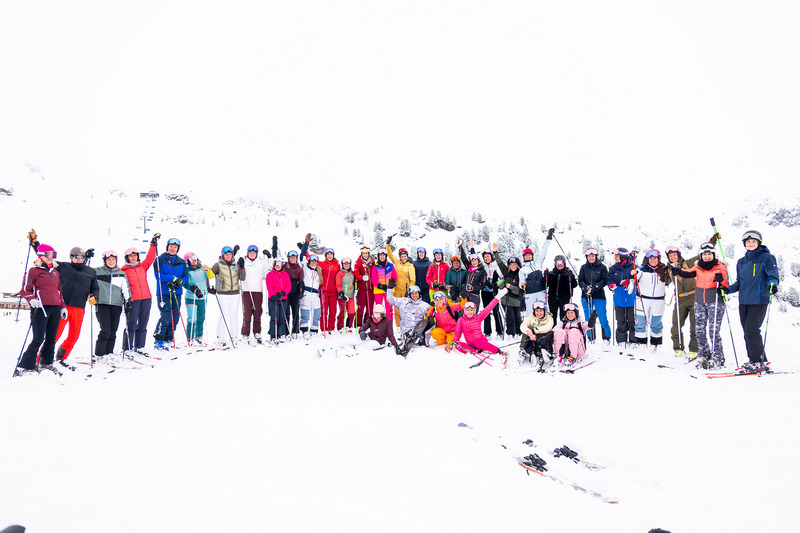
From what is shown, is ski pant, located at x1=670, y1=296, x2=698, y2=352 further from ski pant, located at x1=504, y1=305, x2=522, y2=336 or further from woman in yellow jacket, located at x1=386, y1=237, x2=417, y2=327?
woman in yellow jacket, located at x1=386, y1=237, x2=417, y2=327

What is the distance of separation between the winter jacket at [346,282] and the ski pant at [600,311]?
548 centimetres

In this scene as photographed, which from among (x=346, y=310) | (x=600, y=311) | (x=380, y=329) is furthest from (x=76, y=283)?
(x=600, y=311)

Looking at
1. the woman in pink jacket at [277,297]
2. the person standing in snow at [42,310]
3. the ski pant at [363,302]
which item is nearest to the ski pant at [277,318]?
the woman in pink jacket at [277,297]

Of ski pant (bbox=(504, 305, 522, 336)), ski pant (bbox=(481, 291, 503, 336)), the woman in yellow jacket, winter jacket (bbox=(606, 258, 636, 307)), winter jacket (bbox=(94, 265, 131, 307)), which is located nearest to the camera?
winter jacket (bbox=(94, 265, 131, 307))

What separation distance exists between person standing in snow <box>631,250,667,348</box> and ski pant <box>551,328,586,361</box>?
193 cm

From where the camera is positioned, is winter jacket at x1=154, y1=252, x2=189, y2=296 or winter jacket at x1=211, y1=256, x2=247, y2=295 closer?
winter jacket at x1=154, y1=252, x2=189, y2=296

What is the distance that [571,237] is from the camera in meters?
26.5

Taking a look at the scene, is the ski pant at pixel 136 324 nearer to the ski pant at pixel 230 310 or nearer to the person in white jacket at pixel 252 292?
the ski pant at pixel 230 310

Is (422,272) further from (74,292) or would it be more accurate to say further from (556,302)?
(74,292)

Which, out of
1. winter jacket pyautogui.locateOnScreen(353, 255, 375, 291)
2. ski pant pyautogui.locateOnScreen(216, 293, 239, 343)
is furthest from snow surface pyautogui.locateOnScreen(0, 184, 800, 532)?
winter jacket pyautogui.locateOnScreen(353, 255, 375, 291)

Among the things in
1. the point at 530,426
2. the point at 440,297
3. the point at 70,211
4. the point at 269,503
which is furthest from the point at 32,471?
the point at 70,211

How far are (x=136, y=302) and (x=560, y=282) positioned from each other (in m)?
8.73

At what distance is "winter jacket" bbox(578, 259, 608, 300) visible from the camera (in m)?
9.02

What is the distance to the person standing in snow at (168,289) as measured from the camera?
28.2 ft
